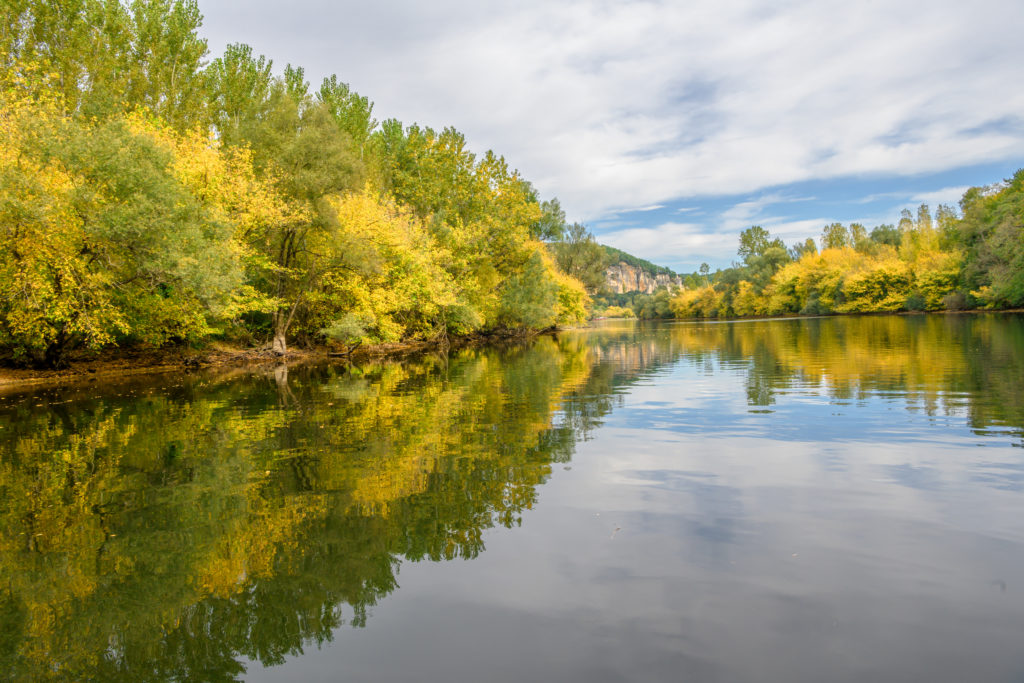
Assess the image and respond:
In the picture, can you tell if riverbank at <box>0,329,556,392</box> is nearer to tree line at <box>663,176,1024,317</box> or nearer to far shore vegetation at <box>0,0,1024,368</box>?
far shore vegetation at <box>0,0,1024,368</box>

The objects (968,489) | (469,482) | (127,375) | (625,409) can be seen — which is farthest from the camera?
(127,375)

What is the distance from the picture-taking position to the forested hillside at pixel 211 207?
2067cm

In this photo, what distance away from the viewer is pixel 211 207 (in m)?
26.0

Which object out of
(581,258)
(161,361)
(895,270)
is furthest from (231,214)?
(895,270)

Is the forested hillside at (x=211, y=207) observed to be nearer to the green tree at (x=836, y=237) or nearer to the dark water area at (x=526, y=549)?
the dark water area at (x=526, y=549)

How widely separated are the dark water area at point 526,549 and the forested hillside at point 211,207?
11438mm

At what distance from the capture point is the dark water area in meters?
3.93

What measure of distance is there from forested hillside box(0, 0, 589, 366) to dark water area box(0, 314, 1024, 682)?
450 inches

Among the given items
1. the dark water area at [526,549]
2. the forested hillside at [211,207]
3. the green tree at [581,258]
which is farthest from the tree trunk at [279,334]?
the green tree at [581,258]

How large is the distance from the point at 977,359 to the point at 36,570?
25.3m

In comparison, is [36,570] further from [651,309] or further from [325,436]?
[651,309]

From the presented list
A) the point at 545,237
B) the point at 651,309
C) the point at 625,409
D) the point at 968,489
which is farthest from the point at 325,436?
the point at 651,309

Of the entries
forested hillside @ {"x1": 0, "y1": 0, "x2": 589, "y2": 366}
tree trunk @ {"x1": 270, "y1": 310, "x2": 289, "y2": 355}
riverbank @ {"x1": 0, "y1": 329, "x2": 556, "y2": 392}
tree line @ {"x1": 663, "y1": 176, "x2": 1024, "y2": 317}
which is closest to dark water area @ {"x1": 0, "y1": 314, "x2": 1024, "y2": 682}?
forested hillside @ {"x1": 0, "y1": 0, "x2": 589, "y2": 366}

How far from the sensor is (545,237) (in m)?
78.9
